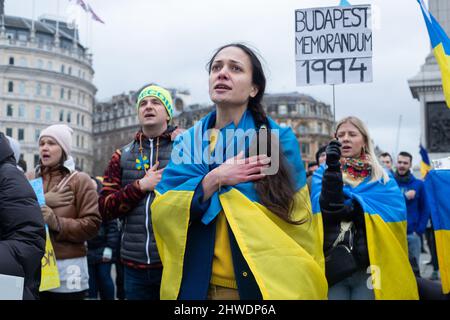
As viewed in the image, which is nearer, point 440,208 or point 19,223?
point 19,223

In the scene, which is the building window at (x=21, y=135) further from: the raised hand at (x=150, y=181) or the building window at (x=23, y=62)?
the raised hand at (x=150, y=181)

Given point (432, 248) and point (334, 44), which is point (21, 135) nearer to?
point (432, 248)

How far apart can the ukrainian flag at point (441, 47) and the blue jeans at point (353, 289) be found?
1551 mm

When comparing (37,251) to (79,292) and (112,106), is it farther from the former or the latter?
(112,106)

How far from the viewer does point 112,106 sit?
379 ft

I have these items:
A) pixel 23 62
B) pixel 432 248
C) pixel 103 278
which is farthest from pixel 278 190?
pixel 23 62

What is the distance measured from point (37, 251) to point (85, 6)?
3.29 metres

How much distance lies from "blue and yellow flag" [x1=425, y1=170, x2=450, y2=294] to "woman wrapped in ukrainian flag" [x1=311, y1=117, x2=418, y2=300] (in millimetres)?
440

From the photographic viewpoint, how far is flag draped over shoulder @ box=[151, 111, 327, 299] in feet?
8.96

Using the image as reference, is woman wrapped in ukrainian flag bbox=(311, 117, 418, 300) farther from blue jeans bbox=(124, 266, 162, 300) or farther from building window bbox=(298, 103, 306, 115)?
building window bbox=(298, 103, 306, 115)

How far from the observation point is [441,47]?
4719mm

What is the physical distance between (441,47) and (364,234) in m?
1.66
